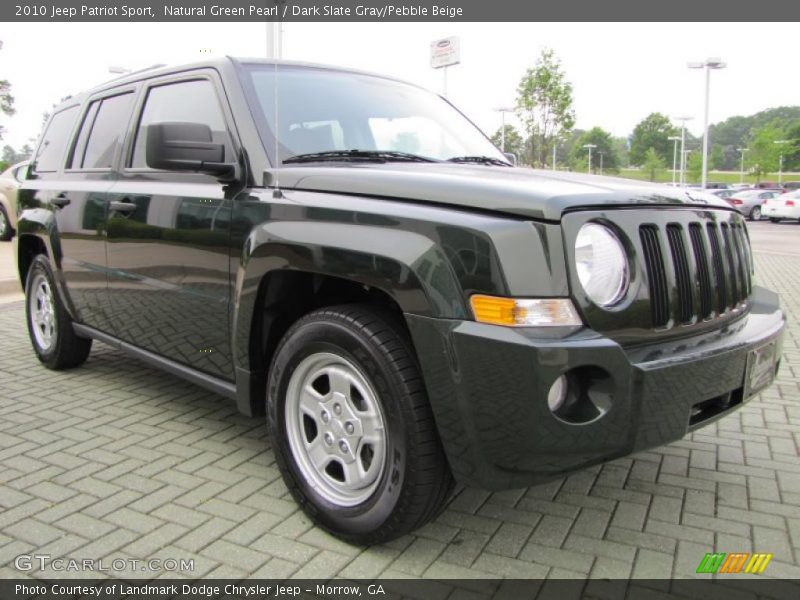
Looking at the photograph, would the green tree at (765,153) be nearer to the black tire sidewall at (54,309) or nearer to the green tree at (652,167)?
the green tree at (652,167)

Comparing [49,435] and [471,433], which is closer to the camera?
[471,433]

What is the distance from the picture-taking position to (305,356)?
2.56 metres

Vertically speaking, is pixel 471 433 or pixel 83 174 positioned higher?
pixel 83 174

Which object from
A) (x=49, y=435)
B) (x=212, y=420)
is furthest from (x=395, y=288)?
(x=49, y=435)

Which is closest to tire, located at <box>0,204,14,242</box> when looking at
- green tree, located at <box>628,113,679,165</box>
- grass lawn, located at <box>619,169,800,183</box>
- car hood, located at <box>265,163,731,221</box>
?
car hood, located at <box>265,163,731,221</box>

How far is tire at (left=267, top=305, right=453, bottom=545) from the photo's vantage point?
2.23m

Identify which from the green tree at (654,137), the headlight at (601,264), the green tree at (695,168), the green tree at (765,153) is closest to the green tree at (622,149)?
the green tree at (654,137)

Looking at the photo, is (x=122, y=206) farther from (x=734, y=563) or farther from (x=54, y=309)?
(x=734, y=563)

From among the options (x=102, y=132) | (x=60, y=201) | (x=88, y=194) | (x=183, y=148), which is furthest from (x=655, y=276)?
(x=60, y=201)

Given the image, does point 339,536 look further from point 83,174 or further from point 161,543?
point 83,174

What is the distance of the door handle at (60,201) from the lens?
13.8 ft

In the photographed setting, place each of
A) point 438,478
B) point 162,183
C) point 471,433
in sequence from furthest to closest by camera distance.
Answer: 1. point 162,183
2. point 438,478
3. point 471,433

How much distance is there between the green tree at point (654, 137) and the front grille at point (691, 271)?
94025mm

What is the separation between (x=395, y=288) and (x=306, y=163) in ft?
3.13
